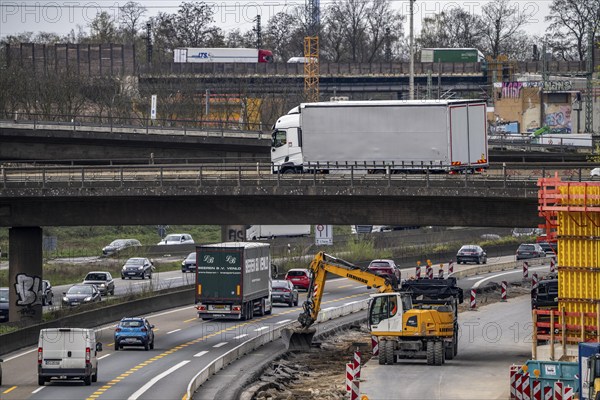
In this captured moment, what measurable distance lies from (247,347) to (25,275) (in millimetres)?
14966

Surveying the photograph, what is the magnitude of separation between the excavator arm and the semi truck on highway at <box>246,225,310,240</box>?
4581 cm

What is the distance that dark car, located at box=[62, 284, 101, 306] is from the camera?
2485 inches

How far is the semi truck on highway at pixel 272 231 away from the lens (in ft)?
315

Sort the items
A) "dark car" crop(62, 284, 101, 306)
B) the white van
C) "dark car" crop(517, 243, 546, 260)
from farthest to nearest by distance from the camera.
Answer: "dark car" crop(517, 243, 546, 260)
"dark car" crop(62, 284, 101, 306)
the white van

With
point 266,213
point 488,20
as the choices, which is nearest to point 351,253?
point 266,213

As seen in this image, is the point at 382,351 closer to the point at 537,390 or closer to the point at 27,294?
the point at 537,390

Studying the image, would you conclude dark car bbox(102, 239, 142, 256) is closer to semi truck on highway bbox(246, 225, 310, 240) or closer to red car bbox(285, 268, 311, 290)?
semi truck on highway bbox(246, 225, 310, 240)

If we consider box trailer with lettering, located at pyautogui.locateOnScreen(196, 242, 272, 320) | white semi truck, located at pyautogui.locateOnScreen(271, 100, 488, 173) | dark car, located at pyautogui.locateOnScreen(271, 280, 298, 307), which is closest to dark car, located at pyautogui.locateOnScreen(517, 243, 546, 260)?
dark car, located at pyautogui.locateOnScreen(271, 280, 298, 307)

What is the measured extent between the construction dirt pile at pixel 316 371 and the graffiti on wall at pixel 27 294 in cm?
1337

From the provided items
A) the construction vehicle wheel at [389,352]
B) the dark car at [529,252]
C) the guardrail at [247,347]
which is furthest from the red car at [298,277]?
the construction vehicle wheel at [389,352]

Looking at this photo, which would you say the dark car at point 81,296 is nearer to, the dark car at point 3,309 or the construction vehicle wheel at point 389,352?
the dark car at point 3,309

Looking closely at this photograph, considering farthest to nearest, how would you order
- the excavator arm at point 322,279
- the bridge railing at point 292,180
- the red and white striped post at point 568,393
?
1. the bridge railing at point 292,180
2. the excavator arm at point 322,279
3. the red and white striped post at point 568,393

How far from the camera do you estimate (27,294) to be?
187ft

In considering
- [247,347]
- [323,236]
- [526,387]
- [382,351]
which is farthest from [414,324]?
[323,236]
